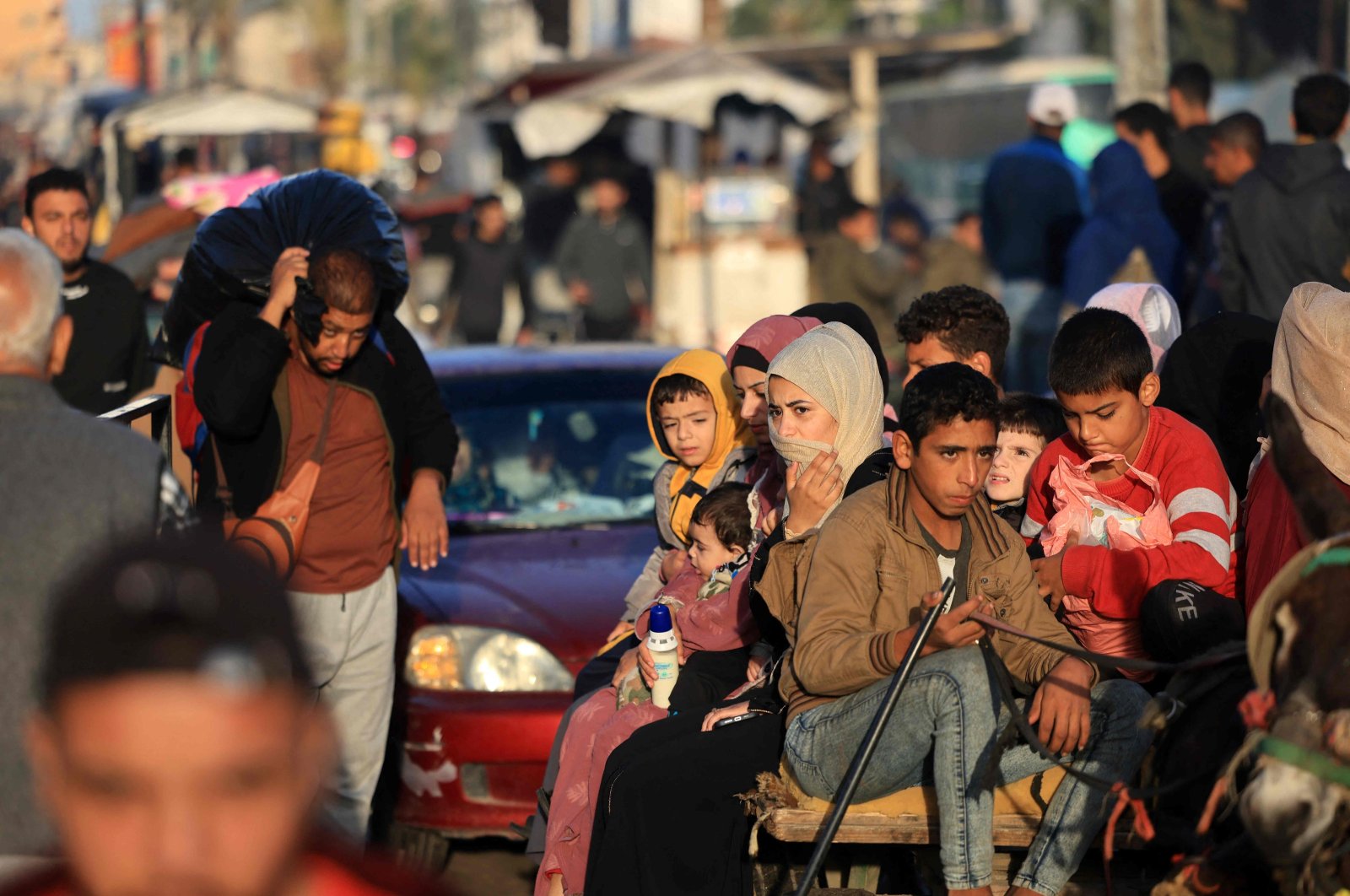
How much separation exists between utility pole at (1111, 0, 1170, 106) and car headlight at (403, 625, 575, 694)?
490 inches

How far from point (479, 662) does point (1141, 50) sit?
12854 millimetres

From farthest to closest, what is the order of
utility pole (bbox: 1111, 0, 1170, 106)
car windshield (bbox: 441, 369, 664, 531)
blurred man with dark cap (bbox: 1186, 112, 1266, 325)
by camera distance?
utility pole (bbox: 1111, 0, 1170, 106)
blurred man with dark cap (bbox: 1186, 112, 1266, 325)
car windshield (bbox: 441, 369, 664, 531)

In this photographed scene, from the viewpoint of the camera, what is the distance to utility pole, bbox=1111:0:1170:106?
55.3 feet


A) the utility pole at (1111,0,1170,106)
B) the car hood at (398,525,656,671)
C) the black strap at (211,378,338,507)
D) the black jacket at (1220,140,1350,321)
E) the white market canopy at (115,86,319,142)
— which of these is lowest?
the car hood at (398,525,656,671)

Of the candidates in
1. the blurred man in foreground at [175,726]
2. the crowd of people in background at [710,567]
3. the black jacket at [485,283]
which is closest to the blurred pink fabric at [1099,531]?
the crowd of people in background at [710,567]

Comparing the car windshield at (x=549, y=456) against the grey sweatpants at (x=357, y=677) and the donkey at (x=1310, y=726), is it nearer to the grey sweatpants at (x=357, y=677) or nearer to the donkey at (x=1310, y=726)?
the grey sweatpants at (x=357, y=677)

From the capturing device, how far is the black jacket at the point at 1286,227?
26.3ft

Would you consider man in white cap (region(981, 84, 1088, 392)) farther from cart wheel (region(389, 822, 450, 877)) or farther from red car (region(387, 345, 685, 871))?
cart wheel (region(389, 822, 450, 877))

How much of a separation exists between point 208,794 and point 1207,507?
3345 mm

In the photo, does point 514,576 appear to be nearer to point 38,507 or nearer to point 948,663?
point 948,663

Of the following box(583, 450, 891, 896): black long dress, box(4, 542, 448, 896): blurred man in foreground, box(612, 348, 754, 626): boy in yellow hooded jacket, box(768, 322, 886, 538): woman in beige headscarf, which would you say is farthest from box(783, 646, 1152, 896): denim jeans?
box(4, 542, 448, 896): blurred man in foreground

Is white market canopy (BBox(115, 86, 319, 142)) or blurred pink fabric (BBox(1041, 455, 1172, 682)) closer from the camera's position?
blurred pink fabric (BBox(1041, 455, 1172, 682))

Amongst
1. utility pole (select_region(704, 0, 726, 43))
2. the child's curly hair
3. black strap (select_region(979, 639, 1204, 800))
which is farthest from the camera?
utility pole (select_region(704, 0, 726, 43))

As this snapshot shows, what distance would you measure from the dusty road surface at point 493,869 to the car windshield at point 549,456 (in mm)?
1258
